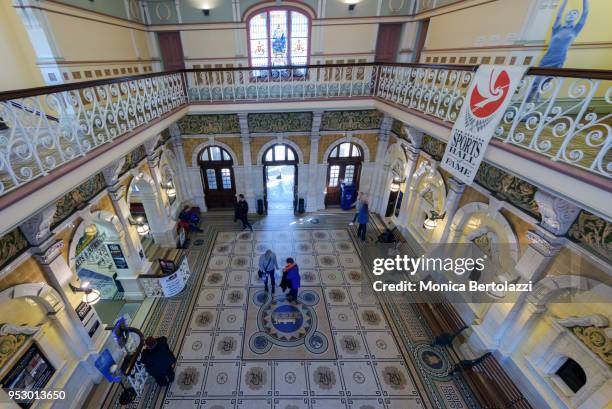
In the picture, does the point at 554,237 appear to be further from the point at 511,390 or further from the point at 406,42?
the point at 406,42

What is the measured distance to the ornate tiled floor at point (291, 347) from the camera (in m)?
4.86

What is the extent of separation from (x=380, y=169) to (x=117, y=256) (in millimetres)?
8306

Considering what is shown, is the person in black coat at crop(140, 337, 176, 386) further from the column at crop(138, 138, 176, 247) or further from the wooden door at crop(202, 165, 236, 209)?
the wooden door at crop(202, 165, 236, 209)

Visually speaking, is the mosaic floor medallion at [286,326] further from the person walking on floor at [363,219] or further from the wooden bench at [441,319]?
the person walking on floor at [363,219]

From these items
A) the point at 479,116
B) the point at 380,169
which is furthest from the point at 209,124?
the point at 479,116

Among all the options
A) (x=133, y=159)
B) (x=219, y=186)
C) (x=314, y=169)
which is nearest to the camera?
(x=133, y=159)

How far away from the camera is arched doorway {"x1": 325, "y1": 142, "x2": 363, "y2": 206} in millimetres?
9855

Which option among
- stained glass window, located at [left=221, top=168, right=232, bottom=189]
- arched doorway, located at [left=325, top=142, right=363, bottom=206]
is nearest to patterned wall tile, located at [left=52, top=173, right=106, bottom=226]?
stained glass window, located at [left=221, top=168, right=232, bottom=189]

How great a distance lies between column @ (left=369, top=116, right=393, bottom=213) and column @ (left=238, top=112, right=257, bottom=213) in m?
4.47

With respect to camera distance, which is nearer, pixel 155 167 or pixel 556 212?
pixel 556 212

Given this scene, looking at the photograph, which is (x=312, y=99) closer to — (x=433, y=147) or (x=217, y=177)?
(x=433, y=147)

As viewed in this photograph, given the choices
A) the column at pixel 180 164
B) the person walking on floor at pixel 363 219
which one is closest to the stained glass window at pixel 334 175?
the person walking on floor at pixel 363 219

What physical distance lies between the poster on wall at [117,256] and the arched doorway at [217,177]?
14.1 feet

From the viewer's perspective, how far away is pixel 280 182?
13078mm
